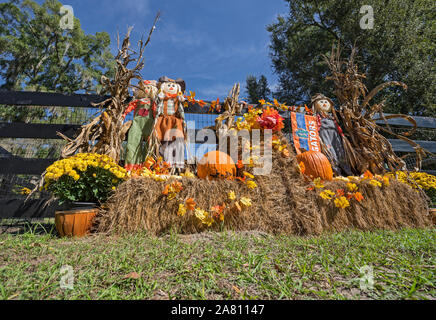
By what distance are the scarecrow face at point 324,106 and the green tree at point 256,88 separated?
11014 mm

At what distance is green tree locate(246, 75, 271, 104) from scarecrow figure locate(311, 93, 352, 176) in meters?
11.0

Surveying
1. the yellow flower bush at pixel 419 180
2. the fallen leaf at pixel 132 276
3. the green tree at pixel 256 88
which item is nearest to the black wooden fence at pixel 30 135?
the fallen leaf at pixel 132 276

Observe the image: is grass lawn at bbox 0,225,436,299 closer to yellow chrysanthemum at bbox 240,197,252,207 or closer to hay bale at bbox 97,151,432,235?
hay bale at bbox 97,151,432,235

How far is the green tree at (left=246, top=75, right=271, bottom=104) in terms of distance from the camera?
14310 mm

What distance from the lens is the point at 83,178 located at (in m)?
2.02

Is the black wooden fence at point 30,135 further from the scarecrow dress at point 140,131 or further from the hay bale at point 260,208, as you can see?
the hay bale at point 260,208

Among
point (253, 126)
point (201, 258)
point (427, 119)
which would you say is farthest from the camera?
point (427, 119)

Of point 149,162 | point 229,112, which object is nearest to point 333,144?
point 229,112

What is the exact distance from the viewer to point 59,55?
A: 14.5 metres

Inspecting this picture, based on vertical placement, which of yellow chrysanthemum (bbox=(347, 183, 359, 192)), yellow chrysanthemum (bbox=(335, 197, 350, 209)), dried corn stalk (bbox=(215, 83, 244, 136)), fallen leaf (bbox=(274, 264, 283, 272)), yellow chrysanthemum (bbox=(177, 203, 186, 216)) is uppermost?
dried corn stalk (bbox=(215, 83, 244, 136))

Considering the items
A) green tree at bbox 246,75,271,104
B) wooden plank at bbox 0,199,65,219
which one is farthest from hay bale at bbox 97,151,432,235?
green tree at bbox 246,75,271,104
